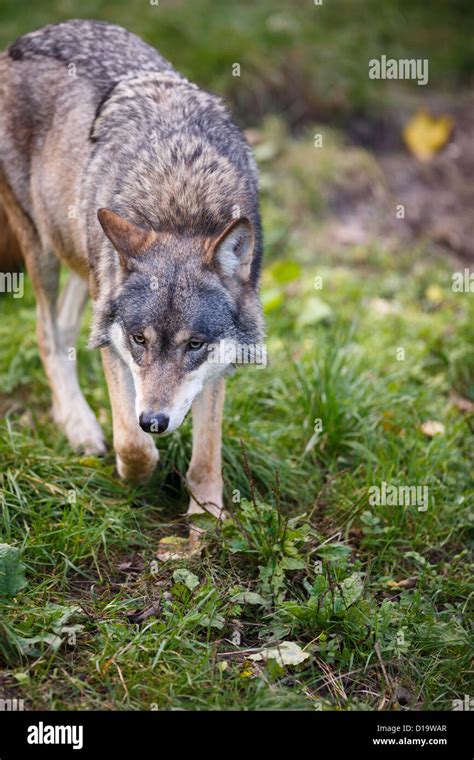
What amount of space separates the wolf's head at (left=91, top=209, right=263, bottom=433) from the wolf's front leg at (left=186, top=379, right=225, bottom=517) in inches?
13.7

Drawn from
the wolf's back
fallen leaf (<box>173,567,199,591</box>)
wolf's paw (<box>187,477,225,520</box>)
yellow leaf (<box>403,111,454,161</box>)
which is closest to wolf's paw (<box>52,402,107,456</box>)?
wolf's paw (<box>187,477,225,520</box>)

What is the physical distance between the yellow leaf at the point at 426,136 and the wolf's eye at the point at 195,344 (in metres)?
5.75

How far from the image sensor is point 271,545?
14.0 ft

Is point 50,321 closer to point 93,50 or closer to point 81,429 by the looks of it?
point 81,429

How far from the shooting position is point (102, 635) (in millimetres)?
3805

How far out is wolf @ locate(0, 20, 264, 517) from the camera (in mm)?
4012

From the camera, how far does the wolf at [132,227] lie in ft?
13.2

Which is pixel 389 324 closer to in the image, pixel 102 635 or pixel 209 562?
pixel 209 562

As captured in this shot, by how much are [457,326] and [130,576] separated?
11.8ft

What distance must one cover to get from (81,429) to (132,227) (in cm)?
163

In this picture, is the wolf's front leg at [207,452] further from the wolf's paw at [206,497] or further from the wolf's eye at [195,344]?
the wolf's eye at [195,344]

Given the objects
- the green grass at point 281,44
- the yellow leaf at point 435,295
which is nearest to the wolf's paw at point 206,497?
the yellow leaf at point 435,295

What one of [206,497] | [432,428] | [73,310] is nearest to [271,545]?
[206,497]

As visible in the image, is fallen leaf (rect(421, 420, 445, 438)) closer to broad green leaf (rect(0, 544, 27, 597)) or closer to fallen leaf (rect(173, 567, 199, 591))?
fallen leaf (rect(173, 567, 199, 591))
